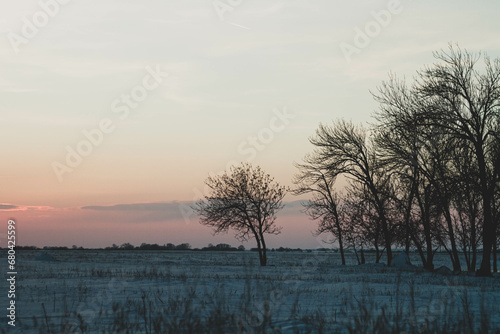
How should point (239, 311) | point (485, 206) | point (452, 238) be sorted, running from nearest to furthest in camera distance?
point (239, 311) → point (485, 206) → point (452, 238)

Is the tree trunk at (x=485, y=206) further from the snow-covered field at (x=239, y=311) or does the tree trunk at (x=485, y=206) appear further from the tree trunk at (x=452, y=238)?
the snow-covered field at (x=239, y=311)

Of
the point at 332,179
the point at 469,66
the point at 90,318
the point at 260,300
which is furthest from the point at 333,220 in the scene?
the point at 90,318

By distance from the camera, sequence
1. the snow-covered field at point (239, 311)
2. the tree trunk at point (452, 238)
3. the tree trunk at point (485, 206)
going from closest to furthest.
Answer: the snow-covered field at point (239, 311) → the tree trunk at point (485, 206) → the tree trunk at point (452, 238)

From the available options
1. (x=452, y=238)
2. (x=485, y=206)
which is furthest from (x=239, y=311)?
(x=452, y=238)

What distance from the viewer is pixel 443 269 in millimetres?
30047

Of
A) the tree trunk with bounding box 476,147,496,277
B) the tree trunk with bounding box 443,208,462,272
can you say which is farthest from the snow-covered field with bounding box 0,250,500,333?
the tree trunk with bounding box 443,208,462,272

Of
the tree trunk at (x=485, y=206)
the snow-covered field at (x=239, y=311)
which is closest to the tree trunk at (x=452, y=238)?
the tree trunk at (x=485, y=206)

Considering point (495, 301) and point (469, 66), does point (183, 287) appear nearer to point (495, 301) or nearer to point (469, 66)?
point (495, 301)

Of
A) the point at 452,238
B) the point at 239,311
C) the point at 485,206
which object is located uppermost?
the point at 485,206

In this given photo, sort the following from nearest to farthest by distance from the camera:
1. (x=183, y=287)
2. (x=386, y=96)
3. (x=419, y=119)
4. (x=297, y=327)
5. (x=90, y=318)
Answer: (x=297, y=327), (x=90, y=318), (x=183, y=287), (x=419, y=119), (x=386, y=96)

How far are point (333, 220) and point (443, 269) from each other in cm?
1559

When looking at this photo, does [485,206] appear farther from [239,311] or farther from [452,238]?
[239,311]

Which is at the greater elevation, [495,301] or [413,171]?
[413,171]

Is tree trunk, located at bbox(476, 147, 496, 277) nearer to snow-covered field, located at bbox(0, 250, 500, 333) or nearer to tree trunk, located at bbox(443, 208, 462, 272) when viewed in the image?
tree trunk, located at bbox(443, 208, 462, 272)
